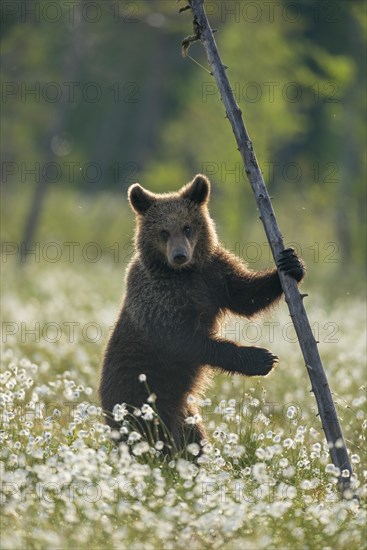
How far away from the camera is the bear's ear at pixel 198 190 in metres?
8.12

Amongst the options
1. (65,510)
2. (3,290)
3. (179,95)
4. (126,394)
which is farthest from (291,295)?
(179,95)

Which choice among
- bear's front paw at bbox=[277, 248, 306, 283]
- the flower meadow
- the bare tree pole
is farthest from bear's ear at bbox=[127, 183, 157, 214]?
bear's front paw at bbox=[277, 248, 306, 283]

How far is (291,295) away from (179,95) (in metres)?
32.3

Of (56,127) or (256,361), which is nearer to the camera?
(256,361)

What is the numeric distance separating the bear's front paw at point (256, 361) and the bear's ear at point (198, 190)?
61.9 inches

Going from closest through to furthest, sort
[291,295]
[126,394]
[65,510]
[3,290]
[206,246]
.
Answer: [65,510], [291,295], [126,394], [206,246], [3,290]

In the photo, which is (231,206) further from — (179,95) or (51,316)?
(179,95)

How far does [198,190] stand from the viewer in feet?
26.7

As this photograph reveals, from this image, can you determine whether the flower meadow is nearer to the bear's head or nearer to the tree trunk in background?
the bear's head

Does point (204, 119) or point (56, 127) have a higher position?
point (204, 119)

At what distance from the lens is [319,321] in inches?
601

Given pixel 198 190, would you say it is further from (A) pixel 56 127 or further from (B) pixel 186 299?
(A) pixel 56 127

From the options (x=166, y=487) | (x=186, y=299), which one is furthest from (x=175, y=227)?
(x=166, y=487)

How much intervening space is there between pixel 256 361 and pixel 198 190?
5.59ft
